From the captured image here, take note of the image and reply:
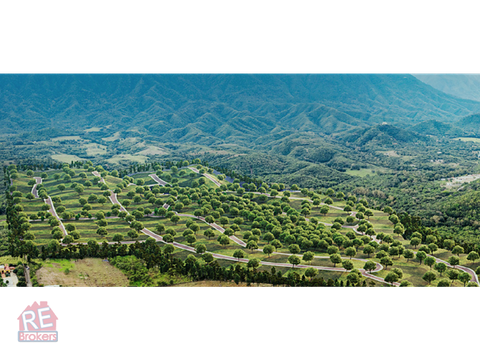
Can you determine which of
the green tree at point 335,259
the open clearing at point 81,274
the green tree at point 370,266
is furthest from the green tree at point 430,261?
the open clearing at point 81,274

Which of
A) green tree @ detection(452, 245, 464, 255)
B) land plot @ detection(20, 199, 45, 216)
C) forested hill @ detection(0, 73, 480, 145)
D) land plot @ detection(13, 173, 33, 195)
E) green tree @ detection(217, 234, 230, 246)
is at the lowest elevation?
green tree @ detection(452, 245, 464, 255)

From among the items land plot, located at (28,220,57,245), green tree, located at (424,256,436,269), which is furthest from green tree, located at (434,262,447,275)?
land plot, located at (28,220,57,245)

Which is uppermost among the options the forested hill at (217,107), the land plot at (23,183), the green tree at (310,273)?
the forested hill at (217,107)

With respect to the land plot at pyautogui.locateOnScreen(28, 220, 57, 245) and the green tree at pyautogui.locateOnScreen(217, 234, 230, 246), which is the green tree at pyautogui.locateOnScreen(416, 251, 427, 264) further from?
the land plot at pyautogui.locateOnScreen(28, 220, 57, 245)

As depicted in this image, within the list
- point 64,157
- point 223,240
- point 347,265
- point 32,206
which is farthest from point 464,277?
point 64,157

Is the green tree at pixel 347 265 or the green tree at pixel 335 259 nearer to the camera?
the green tree at pixel 347 265

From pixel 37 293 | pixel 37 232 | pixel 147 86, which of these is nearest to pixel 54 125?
pixel 147 86

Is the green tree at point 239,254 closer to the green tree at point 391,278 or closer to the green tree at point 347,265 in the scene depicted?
the green tree at point 347,265

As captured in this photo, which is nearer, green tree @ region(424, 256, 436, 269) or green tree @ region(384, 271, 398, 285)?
green tree @ region(384, 271, 398, 285)
